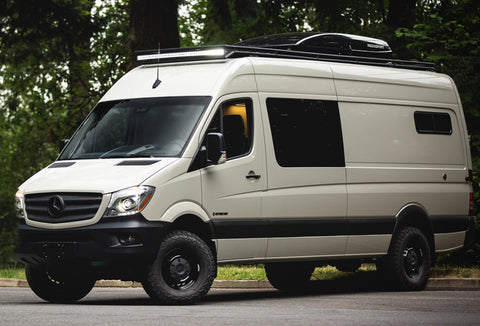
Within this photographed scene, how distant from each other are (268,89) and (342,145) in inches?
54.6

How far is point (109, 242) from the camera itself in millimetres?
9797

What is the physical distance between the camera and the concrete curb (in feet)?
43.2

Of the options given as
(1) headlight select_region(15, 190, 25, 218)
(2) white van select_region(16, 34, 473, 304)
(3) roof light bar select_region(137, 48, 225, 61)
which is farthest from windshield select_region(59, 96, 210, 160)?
(1) headlight select_region(15, 190, 25, 218)

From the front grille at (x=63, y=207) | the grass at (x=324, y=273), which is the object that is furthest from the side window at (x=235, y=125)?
the grass at (x=324, y=273)

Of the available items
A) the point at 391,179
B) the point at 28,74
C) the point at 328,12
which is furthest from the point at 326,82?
the point at 28,74

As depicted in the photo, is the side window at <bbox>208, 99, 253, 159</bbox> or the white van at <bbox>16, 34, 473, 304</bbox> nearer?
the white van at <bbox>16, 34, 473, 304</bbox>

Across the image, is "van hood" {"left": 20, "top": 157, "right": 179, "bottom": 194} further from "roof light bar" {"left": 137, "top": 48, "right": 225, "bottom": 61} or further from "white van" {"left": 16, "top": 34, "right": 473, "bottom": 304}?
"roof light bar" {"left": 137, "top": 48, "right": 225, "bottom": 61}

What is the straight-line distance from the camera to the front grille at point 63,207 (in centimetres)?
988

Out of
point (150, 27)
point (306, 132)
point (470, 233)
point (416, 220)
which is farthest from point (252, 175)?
point (150, 27)

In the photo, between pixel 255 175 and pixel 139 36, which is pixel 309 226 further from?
pixel 139 36

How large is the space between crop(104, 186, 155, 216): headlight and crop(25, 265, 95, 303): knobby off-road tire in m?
1.30

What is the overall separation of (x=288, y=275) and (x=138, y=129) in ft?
12.6

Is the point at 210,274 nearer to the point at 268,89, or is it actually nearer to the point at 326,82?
the point at 268,89

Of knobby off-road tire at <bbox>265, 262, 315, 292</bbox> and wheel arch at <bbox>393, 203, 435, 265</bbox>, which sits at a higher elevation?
wheel arch at <bbox>393, 203, 435, 265</bbox>
